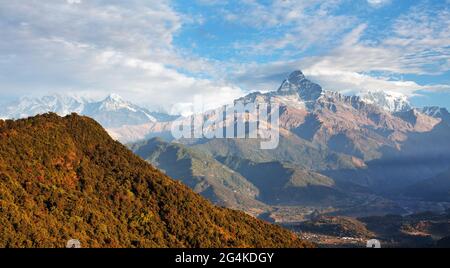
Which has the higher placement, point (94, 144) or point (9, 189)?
point (94, 144)

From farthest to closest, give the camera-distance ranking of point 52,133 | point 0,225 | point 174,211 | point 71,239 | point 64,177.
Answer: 1. point 52,133
2. point 174,211
3. point 64,177
4. point 71,239
5. point 0,225

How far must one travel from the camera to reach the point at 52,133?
154875mm

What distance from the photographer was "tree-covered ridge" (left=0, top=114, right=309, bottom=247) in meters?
106

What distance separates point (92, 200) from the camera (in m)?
130

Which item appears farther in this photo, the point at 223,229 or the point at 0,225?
the point at 223,229

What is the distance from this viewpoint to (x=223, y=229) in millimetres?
152875

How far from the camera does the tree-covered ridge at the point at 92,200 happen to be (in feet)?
347
